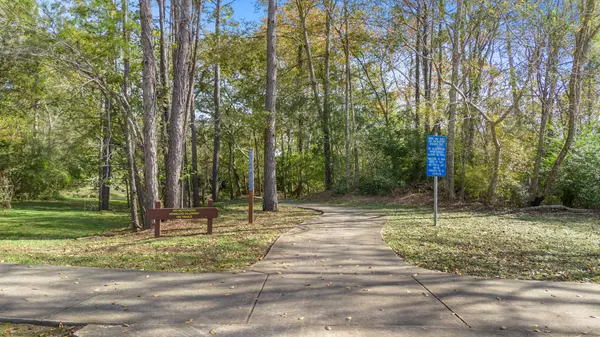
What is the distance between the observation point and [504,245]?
855 cm

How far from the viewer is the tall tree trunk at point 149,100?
1216cm

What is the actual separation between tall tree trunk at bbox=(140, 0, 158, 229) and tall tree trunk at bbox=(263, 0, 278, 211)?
418cm

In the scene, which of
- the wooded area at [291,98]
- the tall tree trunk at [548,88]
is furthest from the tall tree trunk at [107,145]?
the tall tree trunk at [548,88]

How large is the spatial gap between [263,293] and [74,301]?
225cm

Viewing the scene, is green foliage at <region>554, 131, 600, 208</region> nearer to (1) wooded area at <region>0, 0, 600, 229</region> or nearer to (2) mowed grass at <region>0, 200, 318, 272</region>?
(1) wooded area at <region>0, 0, 600, 229</region>

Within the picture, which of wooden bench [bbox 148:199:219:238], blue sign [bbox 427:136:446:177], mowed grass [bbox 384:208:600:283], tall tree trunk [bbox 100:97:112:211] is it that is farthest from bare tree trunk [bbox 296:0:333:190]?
wooden bench [bbox 148:199:219:238]

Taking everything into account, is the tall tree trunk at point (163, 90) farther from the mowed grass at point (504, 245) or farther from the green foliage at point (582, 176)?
the green foliage at point (582, 176)

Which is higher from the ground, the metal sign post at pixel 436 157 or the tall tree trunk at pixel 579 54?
the tall tree trunk at pixel 579 54

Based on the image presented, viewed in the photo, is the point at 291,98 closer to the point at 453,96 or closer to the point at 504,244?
the point at 453,96

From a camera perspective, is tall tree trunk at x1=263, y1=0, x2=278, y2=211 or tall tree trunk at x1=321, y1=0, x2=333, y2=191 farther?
tall tree trunk at x1=321, y1=0, x2=333, y2=191

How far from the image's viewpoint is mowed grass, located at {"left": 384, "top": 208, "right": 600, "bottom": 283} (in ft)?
21.7

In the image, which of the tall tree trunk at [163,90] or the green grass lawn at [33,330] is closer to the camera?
the green grass lawn at [33,330]

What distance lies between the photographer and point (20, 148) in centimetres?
2717

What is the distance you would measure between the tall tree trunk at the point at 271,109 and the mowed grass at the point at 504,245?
4916mm
